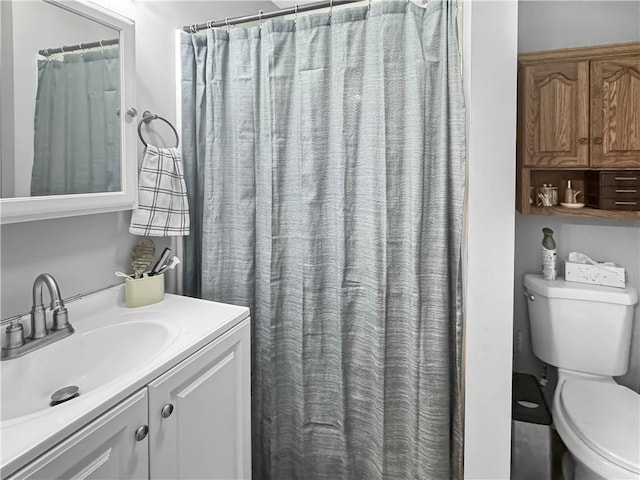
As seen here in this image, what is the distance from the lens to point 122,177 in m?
1.30

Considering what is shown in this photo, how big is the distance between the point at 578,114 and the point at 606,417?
1278 mm

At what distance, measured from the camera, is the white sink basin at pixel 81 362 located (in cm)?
95

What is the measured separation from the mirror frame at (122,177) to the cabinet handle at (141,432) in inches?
23.1

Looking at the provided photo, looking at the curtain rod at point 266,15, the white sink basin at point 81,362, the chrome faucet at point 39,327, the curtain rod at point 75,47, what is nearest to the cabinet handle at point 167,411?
the white sink basin at point 81,362

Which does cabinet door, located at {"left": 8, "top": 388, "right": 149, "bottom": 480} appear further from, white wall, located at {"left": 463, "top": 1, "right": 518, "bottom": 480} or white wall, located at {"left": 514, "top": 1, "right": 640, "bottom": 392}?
white wall, located at {"left": 514, "top": 1, "right": 640, "bottom": 392}

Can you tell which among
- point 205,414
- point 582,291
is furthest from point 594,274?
point 205,414

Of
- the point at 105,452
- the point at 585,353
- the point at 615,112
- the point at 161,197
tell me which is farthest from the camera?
the point at 585,353

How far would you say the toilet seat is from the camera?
1.34 m

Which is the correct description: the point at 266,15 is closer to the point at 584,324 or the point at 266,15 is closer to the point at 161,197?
the point at 161,197

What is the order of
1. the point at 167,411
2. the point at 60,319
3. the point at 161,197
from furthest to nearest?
the point at 161,197
the point at 60,319
the point at 167,411

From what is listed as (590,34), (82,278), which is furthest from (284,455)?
(590,34)

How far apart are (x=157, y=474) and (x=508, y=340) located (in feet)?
3.25

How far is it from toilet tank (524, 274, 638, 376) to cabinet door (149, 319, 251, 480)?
1.44 m

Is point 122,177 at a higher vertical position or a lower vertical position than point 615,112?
lower
